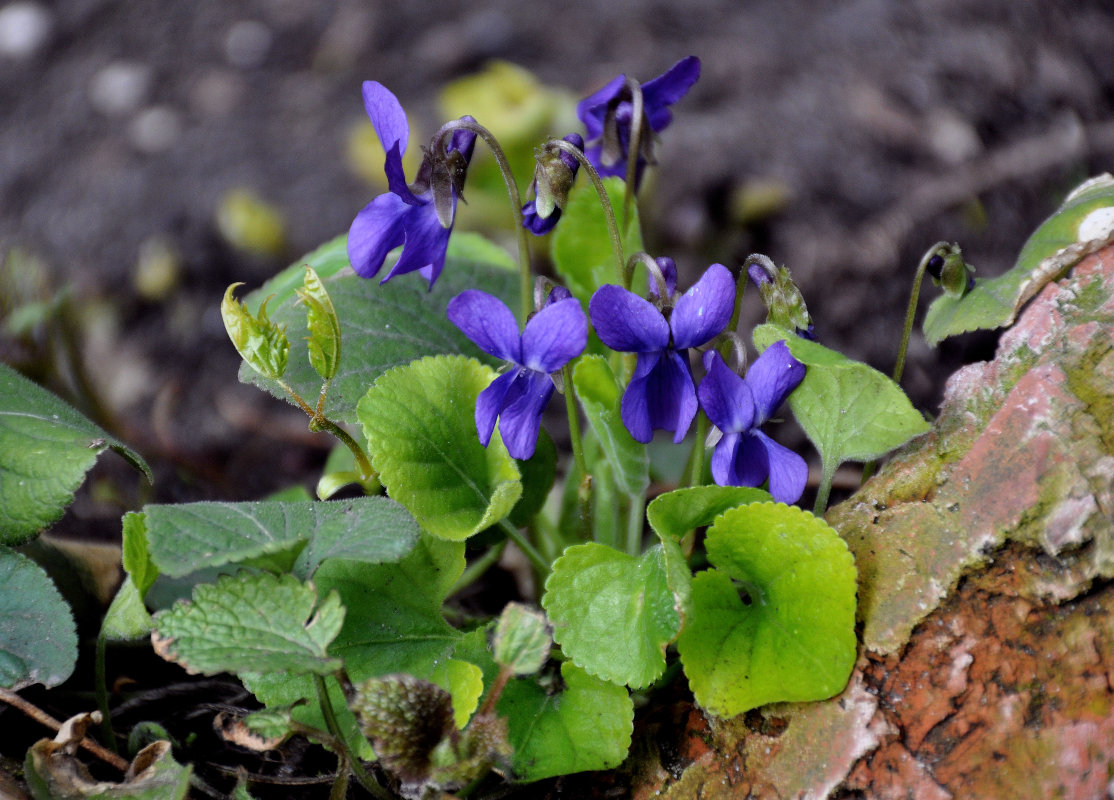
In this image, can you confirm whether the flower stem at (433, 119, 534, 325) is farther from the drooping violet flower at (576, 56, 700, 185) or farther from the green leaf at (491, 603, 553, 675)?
the green leaf at (491, 603, 553, 675)

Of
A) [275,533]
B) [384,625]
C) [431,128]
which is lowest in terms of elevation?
[431,128]

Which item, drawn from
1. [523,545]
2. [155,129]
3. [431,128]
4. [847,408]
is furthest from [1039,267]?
[155,129]

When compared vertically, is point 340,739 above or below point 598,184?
below

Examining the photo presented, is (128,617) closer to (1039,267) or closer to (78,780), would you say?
(78,780)

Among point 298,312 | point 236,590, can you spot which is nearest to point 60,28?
point 298,312

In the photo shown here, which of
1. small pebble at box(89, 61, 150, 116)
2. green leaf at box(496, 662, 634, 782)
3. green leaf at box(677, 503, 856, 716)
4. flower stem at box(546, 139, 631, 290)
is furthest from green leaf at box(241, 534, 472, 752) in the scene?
small pebble at box(89, 61, 150, 116)

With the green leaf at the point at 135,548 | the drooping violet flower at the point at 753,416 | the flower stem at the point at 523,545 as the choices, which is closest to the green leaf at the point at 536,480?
the flower stem at the point at 523,545

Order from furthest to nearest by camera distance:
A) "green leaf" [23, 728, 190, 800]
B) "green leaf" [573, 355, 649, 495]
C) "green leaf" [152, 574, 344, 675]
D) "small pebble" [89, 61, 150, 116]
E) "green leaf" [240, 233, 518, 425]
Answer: "small pebble" [89, 61, 150, 116] < "green leaf" [240, 233, 518, 425] < "green leaf" [573, 355, 649, 495] < "green leaf" [23, 728, 190, 800] < "green leaf" [152, 574, 344, 675]
